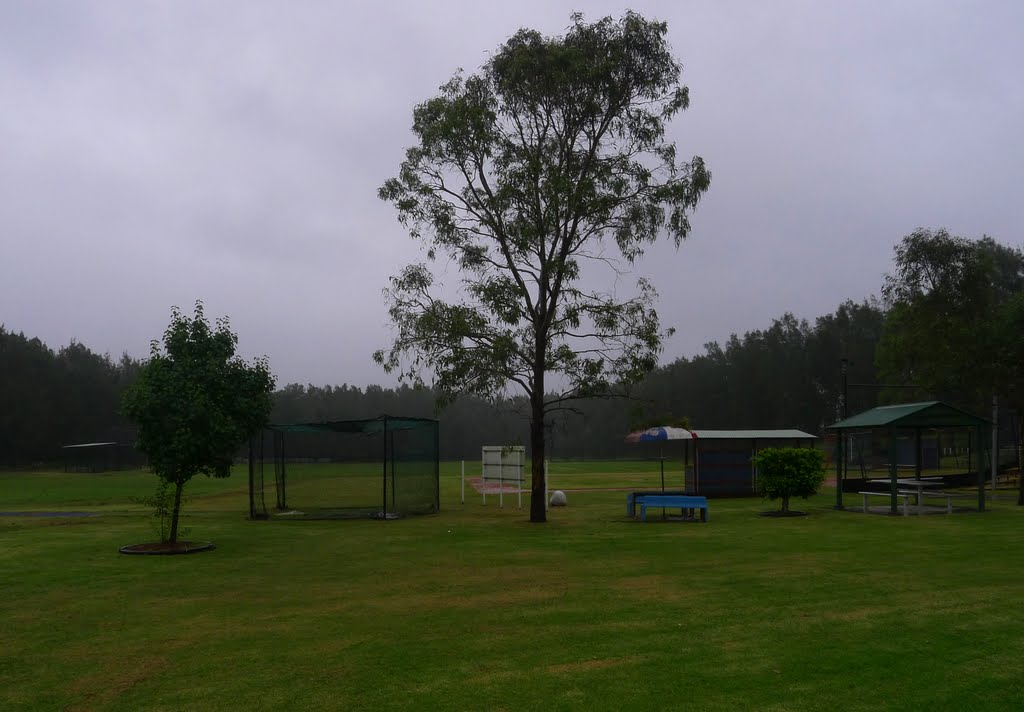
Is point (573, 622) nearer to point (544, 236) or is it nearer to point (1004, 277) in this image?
point (544, 236)

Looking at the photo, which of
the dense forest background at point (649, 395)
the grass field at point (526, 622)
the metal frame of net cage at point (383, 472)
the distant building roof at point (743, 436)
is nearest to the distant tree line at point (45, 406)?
the dense forest background at point (649, 395)

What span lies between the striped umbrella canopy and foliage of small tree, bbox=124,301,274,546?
531 inches

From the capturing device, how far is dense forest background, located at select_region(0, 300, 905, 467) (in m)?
78.2

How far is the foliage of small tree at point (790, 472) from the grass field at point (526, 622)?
3.88 metres

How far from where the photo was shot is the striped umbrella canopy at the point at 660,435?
2684 cm

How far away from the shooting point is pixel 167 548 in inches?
591

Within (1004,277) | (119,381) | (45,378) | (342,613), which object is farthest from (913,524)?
(119,381)

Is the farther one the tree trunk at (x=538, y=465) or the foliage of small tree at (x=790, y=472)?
the foliage of small tree at (x=790, y=472)

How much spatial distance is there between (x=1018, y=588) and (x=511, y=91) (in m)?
15.4

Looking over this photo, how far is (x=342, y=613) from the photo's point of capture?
9203mm

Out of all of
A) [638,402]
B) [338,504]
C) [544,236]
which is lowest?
[338,504]

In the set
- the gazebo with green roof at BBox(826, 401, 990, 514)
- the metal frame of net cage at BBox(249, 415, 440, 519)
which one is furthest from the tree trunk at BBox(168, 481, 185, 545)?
the gazebo with green roof at BBox(826, 401, 990, 514)

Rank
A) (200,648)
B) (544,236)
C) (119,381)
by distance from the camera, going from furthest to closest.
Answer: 1. (119,381)
2. (544,236)
3. (200,648)

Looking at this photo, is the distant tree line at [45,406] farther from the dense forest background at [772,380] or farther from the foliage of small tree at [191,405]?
the foliage of small tree at [191,405]
